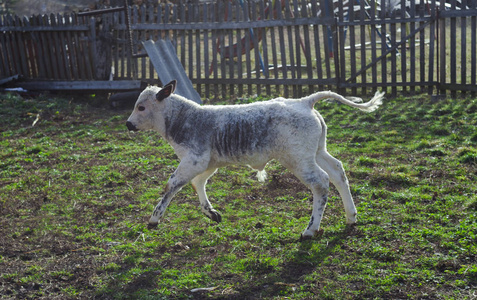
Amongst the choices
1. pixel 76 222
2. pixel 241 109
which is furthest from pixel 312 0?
pixel 76 222

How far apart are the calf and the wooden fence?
236 inches

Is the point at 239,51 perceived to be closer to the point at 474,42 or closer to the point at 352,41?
the point at 352,41

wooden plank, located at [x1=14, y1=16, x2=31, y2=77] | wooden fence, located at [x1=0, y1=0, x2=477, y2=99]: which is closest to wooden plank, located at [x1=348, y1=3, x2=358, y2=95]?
wooden fence, located at [x1=0, y1=0, x2=477, y2=99]

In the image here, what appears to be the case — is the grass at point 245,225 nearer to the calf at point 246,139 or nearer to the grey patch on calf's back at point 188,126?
the calf at point 246,139

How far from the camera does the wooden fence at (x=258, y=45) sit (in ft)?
37.5

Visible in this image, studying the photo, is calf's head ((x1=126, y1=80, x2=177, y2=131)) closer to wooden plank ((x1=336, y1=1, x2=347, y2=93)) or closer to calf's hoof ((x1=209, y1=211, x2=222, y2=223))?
calf's hoof ((x1=209, y1=211, x2=222, y2=223))

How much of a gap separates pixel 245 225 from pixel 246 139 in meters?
1.01

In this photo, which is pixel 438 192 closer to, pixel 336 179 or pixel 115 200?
pixel 336 179

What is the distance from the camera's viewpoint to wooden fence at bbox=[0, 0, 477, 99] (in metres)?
11.4

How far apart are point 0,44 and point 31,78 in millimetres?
1393

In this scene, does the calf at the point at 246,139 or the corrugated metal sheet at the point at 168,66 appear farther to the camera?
the corrugated metal sheet at the point at 168,66

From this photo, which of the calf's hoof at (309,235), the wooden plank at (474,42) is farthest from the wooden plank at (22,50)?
the calf's hoof at (309,235)

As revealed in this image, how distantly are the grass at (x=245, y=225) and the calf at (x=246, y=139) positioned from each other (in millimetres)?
431

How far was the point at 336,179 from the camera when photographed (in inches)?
229
